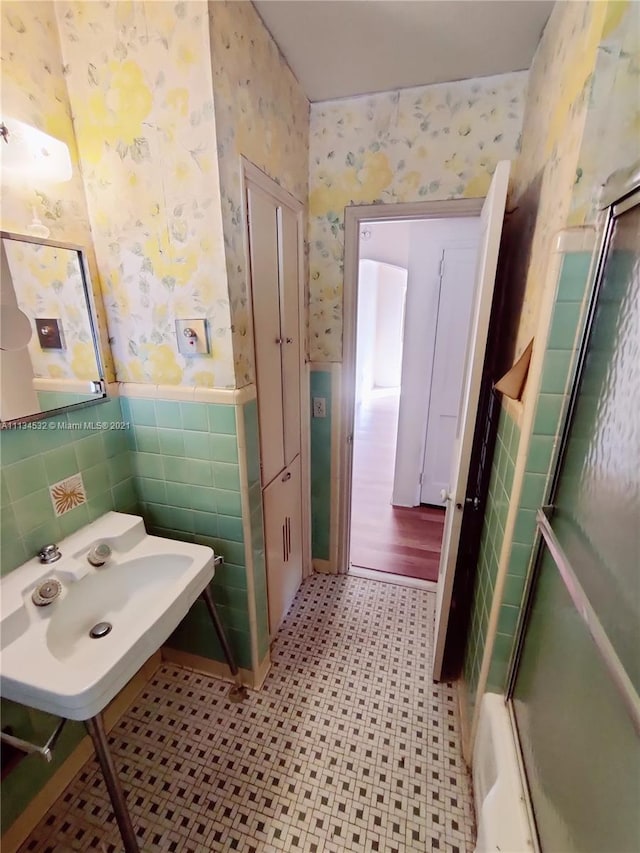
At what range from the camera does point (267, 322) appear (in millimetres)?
1462

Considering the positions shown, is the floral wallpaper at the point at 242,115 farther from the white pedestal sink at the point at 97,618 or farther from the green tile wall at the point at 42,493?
the white pedestal sink at the point at 97,618

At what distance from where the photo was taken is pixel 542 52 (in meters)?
1.23

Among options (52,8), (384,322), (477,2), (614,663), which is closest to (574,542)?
(614,663)

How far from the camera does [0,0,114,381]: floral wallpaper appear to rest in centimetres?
96

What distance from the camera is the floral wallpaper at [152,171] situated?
1.01 metres

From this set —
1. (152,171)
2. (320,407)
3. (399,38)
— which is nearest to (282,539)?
(320,407)

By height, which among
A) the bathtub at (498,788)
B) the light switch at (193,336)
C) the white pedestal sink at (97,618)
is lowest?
the bathtub at (498,788)

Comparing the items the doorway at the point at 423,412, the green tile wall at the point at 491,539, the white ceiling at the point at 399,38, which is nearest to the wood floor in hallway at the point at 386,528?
the doorway at the point at 423,412

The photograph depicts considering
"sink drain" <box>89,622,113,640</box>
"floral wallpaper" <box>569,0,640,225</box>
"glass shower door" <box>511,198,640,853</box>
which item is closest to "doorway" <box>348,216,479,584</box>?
"glass shower door" <box>511,198,640,853</box>

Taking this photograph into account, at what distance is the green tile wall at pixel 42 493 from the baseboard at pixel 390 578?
58.4 inches

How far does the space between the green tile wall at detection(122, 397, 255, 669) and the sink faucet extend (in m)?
0.30

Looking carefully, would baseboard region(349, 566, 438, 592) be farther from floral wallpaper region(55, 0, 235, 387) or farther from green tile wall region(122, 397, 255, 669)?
floral wallpaper region(55, 0, 235, 387)

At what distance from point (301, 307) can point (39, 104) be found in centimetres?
110

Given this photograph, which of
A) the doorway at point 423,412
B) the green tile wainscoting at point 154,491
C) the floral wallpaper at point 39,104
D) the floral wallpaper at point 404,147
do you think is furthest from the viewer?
the doorway at point 423,412
